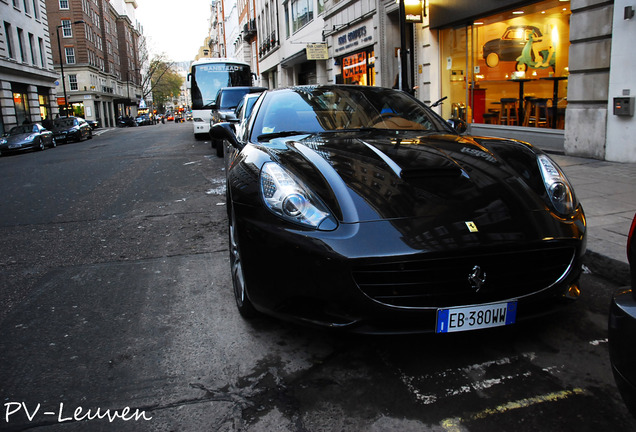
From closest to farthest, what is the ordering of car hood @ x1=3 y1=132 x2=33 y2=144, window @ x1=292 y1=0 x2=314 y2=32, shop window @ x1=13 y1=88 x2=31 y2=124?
1. car hood @ x1=3 y1=132 x2=33 y2=144
2. window @ x1=292 y1=0 x2=314 y2=32
3. shop window @ x1=13 y1=88 x2=31 y2=124

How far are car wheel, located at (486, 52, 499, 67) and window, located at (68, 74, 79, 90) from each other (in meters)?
58.5

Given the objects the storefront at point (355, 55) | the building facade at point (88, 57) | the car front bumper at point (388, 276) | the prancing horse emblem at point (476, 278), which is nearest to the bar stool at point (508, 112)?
the storefront at point (355, 55)

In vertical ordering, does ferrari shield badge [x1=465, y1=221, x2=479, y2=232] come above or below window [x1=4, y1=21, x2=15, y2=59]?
below

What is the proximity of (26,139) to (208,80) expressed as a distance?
8731 millimetres

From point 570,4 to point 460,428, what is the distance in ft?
32.5

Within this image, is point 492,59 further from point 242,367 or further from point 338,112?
point 242,367

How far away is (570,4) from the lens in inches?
369

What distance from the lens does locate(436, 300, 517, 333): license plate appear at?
7.30ft

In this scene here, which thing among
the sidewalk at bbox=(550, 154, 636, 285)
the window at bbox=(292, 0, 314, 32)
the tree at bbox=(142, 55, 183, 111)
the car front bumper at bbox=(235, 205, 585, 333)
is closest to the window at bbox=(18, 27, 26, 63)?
the window at bbox=(292, 0, 314, 32)

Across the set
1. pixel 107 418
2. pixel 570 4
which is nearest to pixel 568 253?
pixel 107 418

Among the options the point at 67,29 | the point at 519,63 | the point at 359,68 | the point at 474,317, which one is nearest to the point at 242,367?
the point at 474,317

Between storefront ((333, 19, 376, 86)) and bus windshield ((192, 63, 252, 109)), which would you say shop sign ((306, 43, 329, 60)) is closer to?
storefront ((333, 19, 376, 86))

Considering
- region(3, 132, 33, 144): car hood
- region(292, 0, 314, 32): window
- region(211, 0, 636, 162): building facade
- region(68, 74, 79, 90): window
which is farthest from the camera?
region(68, 74, 79, 90): window

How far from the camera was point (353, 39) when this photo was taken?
65.6 ft
